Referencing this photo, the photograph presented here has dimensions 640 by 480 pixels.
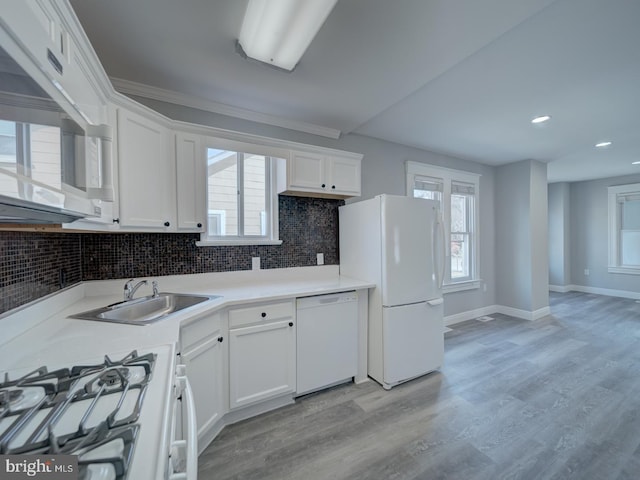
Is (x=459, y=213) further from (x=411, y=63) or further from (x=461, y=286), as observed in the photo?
(x=411, y=63)

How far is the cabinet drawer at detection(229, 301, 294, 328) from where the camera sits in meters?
1.78

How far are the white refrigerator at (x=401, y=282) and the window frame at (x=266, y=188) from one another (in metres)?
0.85

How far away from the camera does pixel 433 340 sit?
96.7 inches

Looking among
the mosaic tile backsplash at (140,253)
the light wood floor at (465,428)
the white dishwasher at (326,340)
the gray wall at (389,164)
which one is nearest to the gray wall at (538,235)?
the gray wall at (389,164)

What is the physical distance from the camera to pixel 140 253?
205 cm

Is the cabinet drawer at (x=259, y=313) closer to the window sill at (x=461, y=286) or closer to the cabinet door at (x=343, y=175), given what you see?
the cabinet door at (x=343, y=175)

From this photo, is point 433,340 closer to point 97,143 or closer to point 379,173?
point 379,173

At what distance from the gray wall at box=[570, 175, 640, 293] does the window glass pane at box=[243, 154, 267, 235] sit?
7.21 m

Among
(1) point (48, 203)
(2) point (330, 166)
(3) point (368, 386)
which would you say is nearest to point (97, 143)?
(1) point (48, 203)

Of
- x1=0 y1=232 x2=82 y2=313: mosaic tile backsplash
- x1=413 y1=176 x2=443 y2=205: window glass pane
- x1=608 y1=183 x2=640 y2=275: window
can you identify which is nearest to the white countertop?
x1=0 y1=232 x2=82 y2=313: mosaic tile backsplash

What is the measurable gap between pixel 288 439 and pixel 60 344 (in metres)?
1.39

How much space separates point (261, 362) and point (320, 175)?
1.70m

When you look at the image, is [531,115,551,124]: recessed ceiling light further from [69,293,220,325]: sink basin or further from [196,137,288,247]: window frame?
[69,293,220,325]: sink basin

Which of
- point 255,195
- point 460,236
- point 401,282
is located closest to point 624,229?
point 460,236
